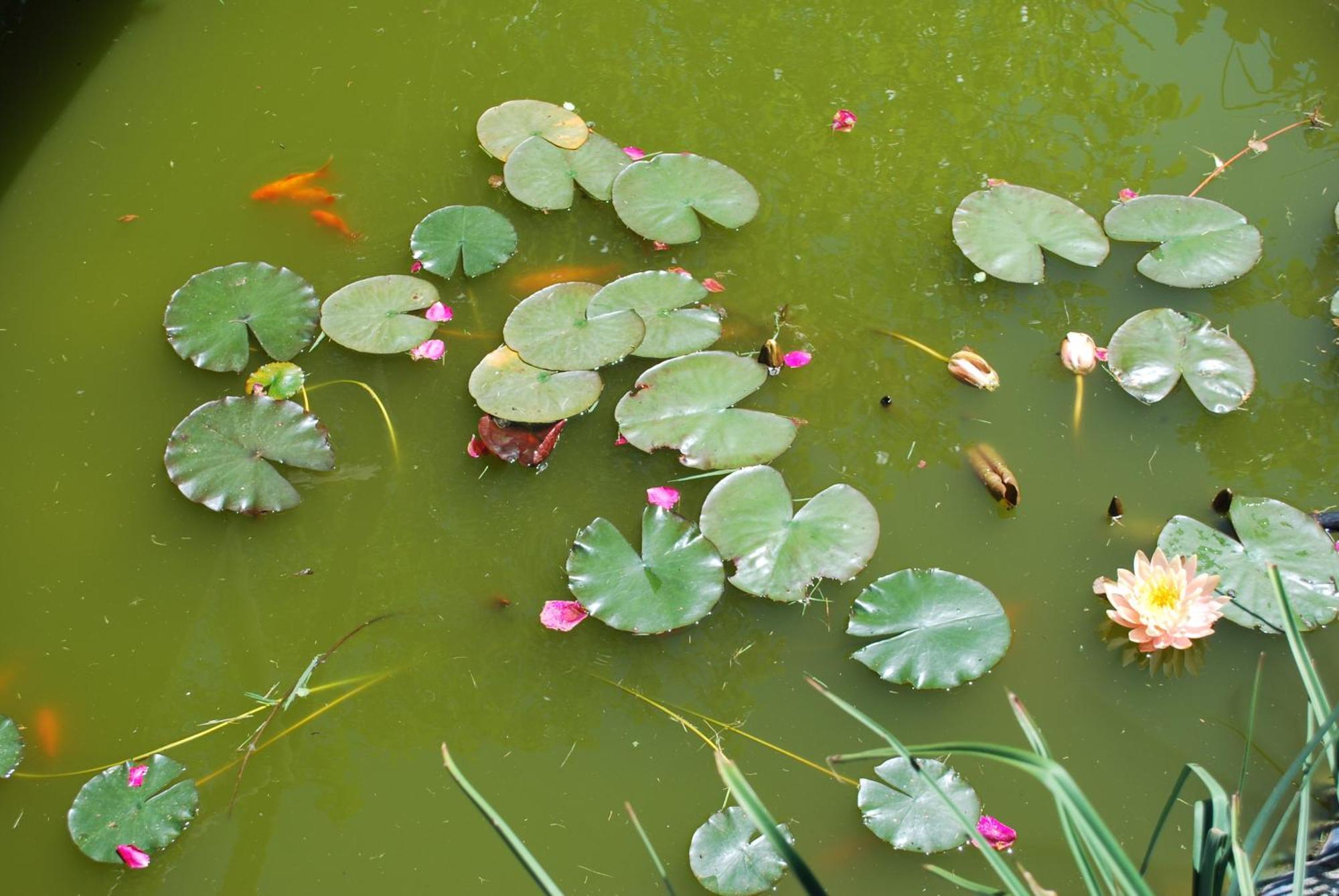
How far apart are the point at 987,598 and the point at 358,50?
86.4 inches

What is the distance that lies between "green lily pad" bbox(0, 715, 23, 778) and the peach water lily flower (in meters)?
2.02

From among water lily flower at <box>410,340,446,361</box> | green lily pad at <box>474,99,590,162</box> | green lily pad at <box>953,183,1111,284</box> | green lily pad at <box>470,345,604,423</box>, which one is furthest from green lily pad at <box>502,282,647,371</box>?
green lily pad at <box>953,183,1111,284</box>

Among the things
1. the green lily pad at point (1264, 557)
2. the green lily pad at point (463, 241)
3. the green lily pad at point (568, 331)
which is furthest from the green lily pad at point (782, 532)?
the green lily pad at point (463, 241)

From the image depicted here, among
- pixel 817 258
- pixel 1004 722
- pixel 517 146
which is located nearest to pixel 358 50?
pixel 517 146

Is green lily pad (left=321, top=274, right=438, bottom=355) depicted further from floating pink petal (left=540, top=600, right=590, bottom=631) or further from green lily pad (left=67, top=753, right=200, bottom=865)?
green lily pad (left=67, top=753, right=200, bottom=865)

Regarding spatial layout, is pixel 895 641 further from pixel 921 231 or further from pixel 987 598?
pixel 921 231

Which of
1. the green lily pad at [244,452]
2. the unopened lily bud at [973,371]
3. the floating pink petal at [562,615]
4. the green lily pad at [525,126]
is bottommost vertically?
the floating pink petal at [562,615]

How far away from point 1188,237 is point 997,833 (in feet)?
4.91

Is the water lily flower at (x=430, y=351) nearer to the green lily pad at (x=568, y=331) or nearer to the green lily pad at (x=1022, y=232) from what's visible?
the green lily pad at (x=568, y=331)

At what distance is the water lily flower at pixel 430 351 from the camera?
225 cm

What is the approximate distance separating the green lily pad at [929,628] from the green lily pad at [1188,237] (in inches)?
38.4

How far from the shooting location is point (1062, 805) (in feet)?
3.43

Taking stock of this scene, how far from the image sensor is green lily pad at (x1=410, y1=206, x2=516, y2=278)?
236 centimetres

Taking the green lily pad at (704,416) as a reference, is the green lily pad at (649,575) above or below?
below
